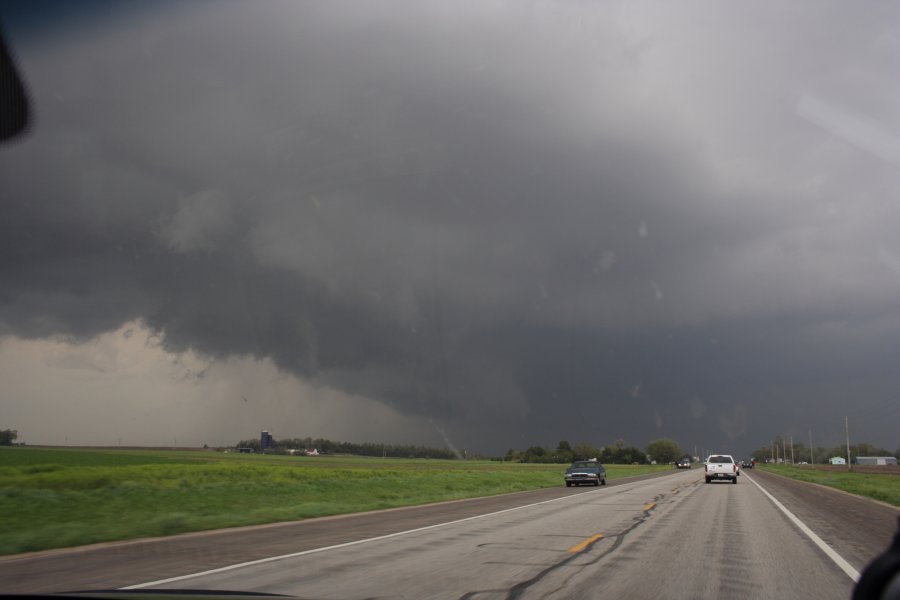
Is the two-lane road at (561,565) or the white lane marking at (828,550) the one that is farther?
the white lane marking at (828,550)

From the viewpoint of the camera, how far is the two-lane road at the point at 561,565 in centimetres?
850

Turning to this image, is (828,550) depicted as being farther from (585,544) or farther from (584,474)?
(584,474)

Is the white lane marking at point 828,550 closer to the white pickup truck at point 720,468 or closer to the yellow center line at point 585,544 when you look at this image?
the yellow center line at point 585,544

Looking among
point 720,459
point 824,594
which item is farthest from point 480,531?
point 720,459

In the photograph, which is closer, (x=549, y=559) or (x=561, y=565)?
(x=561, y=565)

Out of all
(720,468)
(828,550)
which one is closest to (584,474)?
(720,468)

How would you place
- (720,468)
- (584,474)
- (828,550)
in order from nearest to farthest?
(828,550) → (584,474) → (720,468)

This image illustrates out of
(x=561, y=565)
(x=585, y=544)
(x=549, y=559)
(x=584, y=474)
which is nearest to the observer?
(x=561, y=565)

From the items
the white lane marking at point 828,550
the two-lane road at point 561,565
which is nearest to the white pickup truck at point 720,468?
the white lane marking at point 828,550

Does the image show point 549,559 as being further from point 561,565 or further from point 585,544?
point 585,544

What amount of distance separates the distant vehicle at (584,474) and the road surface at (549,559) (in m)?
23.8

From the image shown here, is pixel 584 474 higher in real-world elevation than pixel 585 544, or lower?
lower

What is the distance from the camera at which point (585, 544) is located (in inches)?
507

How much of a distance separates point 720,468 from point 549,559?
38.6 meters
